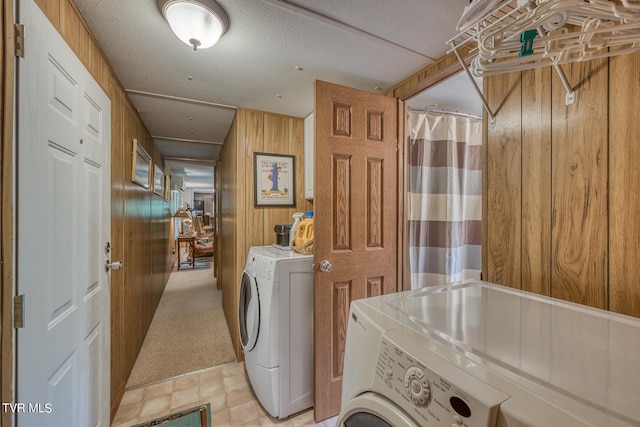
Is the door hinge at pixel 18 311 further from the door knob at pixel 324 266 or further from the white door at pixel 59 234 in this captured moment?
the door knob at pixel 324 266

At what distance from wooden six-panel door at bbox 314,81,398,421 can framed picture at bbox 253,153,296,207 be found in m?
0.92

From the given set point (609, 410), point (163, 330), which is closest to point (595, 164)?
point (609, 410)

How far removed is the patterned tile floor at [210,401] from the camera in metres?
1.62

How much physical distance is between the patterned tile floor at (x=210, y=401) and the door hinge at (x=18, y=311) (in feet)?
4.27

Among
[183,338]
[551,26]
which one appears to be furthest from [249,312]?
[551,26]

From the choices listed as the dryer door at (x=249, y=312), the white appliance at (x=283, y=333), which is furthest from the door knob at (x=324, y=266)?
the dryer door at (x=249, y=312)

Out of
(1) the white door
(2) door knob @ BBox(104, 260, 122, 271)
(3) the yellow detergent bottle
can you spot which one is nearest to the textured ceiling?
(1) the white door

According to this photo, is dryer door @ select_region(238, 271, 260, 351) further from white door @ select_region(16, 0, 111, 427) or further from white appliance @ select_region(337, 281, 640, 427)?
white appliance @ select_region(337, 281, 640, 427)

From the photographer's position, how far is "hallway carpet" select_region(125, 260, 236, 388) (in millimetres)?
2158

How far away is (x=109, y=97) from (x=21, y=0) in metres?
0.86

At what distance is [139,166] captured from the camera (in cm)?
228

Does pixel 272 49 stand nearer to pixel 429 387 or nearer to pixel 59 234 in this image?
pixel 59 234

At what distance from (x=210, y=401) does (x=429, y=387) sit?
188cm

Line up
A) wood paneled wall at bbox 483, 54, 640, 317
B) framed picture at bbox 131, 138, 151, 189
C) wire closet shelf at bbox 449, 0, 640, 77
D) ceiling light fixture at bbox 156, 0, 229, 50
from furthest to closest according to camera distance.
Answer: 1. framed picture at bbox 131, 138, 151, 189
2. ceiling light fixture at bbox 156, 0, 229, 50
3. wood paneled wall at bbox 483, 54, 640, 317
4. wire closet shelf at bbox 449, 0, 640, 77
